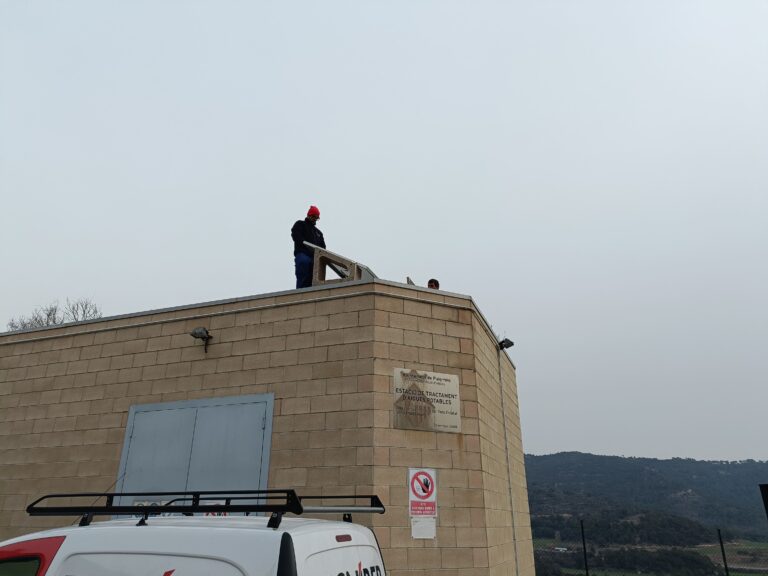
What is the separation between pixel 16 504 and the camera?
903 centimetres

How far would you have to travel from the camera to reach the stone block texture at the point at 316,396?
7.23 m

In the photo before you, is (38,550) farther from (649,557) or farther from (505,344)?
(649,557)

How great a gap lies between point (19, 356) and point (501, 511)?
32.1 feet

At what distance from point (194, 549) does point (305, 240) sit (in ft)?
25.8

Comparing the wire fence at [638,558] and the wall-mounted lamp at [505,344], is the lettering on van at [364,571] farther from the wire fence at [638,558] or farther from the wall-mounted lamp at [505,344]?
the wire fence at [638,558]

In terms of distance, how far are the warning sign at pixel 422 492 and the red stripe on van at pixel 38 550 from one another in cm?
495

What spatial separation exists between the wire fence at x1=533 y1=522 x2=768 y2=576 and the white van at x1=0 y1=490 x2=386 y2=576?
2971 cm

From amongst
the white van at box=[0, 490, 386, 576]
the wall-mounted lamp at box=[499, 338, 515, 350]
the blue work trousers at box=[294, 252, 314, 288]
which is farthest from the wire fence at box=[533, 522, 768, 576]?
the white van at box=[0, 490, 386, 576]

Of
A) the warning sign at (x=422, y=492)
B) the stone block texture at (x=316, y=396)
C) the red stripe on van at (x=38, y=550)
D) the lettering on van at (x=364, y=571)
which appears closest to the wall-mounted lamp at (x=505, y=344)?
the stone block texture at (x=316, y=396)

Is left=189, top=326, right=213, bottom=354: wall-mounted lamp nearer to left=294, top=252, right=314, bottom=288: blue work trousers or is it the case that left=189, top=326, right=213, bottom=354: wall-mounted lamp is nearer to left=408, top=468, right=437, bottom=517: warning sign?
left=294, top=252, right=314, bottom=288: blue work trousers

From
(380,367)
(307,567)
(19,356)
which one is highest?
(19,356)

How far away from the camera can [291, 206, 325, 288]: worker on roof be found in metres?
9.81

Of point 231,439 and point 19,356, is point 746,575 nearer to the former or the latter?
point 231,439

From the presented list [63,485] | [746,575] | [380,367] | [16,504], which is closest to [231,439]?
[380,367]
